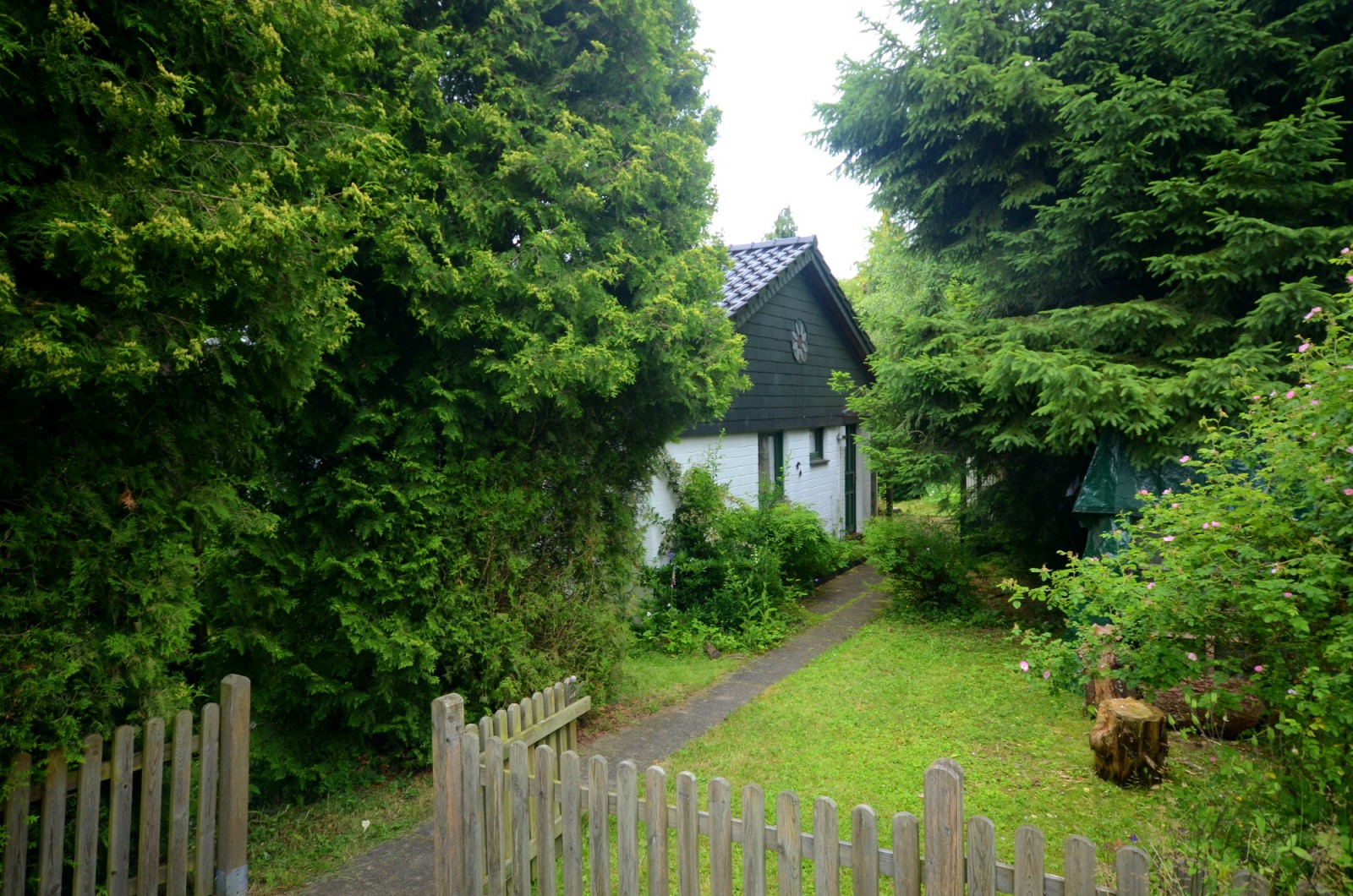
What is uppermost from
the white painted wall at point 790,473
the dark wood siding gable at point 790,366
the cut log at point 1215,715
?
the dark wood siding gable at point 790,366

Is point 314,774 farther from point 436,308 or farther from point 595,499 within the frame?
point 436,308

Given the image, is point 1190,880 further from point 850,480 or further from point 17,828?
point 850,480

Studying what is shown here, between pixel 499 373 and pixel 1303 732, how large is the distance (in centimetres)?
492

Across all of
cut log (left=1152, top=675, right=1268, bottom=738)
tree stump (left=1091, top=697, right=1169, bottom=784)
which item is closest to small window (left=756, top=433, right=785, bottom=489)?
cut log (left=1152, top=675, right=1268, bottom=738)

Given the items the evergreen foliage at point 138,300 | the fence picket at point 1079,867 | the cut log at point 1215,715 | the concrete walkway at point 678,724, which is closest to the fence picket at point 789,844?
the fence picket at point 1079,867

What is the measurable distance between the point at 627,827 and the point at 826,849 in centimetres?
93

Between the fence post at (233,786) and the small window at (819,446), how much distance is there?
44.6ft

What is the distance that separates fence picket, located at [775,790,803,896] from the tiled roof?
1000cm

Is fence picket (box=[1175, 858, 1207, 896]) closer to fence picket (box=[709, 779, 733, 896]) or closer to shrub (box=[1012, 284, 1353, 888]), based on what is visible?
shrub (box=[1012, 284, 1353, 888])

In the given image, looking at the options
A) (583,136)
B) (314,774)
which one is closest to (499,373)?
(583,136)

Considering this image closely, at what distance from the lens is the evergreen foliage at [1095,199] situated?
7824 millimetres

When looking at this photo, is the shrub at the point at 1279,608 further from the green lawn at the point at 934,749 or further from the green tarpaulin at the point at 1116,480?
the green tarpaulin at the point at 1116,480

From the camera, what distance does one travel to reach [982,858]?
290 centimetres

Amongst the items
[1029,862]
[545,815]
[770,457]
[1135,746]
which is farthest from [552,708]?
[770,457]
